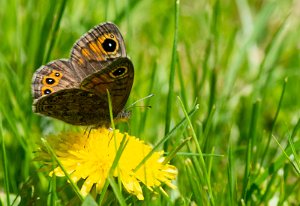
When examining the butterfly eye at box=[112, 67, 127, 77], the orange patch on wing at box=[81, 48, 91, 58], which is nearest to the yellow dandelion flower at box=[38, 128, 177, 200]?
the butterfly eye at box=[112, 67, 127, 77]

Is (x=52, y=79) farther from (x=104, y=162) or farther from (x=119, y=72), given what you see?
(x=104, y=162)

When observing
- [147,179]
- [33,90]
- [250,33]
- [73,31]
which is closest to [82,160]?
[147,179]

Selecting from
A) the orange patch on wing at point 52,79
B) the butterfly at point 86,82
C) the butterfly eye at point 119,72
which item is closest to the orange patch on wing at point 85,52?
the butterfly at point 86,82

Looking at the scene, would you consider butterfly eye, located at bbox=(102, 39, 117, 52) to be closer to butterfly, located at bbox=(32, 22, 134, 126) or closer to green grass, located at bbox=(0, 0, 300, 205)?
butterfly, located at bbox=(32, 22, 134, 126)

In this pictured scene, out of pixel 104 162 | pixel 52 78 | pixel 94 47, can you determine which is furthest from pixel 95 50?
pixel 104 162

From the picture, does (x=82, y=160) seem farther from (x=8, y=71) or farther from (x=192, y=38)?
(x=192, y=38)

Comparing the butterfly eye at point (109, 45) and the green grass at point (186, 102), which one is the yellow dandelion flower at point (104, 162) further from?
the butterfly eye at point (109, 45)
